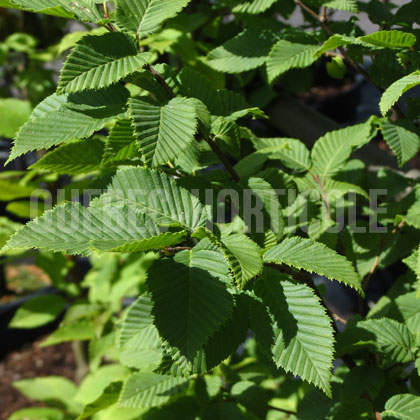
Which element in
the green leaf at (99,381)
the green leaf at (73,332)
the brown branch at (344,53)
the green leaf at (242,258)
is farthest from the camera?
the green leaf at (73,332)

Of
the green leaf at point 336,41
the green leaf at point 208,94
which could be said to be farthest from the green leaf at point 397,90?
the green leaf at point 208,94

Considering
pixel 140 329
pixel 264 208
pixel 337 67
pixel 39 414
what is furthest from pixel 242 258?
pixel 39 414

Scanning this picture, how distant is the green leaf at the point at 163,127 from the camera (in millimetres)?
652

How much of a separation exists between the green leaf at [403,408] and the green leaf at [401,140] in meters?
0.42

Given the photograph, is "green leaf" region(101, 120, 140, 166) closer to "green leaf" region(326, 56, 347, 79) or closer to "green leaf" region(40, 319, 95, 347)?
"green leaf" region(326, 56, 347, 79)

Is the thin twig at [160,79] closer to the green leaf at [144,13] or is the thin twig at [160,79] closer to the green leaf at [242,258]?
the green leaf at [144,13]

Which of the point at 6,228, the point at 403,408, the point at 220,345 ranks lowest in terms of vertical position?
the point at 6,228

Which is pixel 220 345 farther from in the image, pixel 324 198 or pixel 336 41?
pixel 336 41

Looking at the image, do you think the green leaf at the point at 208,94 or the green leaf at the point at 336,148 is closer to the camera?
the green leaf at the point at 208,94

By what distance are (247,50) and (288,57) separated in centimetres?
13

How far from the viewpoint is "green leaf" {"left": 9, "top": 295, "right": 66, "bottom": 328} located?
5.91ft

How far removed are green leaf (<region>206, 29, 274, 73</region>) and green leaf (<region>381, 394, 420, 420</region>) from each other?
2.32ft

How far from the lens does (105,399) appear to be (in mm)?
1046

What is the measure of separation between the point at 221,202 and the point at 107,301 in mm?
904
